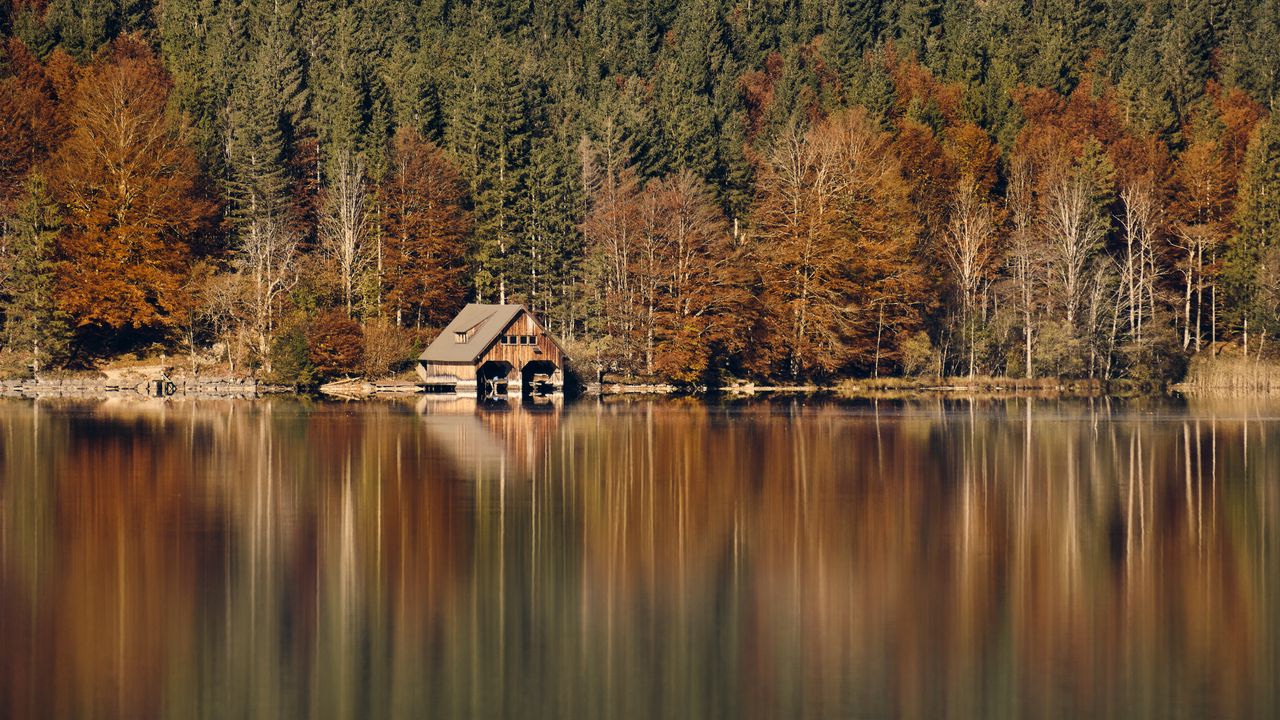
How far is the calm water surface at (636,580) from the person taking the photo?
67.6 ft

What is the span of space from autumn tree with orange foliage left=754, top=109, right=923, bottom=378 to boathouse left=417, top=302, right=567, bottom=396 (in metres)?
12.5

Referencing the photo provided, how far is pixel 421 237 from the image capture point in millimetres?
91562

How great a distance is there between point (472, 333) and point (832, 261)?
20432mm

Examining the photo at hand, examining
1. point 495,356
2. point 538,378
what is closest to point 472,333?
point 495,356

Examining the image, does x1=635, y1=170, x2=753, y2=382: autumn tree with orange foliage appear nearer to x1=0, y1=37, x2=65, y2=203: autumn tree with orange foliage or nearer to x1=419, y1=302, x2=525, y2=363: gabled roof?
x1=419, y1=302, x2=525, y2=363: gabled roof

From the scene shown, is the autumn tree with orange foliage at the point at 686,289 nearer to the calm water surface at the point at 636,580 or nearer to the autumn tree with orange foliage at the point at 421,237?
the autumn tree with orange foliage at the point at 421,237

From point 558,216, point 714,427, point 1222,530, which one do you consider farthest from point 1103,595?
point 558,216

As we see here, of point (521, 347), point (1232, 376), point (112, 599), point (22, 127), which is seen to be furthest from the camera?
point (22, 127)

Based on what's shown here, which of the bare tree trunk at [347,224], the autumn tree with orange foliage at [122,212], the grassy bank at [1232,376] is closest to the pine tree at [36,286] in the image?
the autumn tree with orange foliage at [122,212]

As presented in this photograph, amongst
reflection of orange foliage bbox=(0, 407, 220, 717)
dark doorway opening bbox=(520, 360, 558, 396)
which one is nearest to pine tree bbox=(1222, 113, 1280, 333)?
dark doorway opening bbox=(520, 360, 558, 396)

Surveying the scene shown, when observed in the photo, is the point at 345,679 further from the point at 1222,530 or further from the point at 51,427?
the point at 51,427

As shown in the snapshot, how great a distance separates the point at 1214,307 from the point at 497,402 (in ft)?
144

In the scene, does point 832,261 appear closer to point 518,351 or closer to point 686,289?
point 686,289

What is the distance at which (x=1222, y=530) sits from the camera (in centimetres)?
3362
